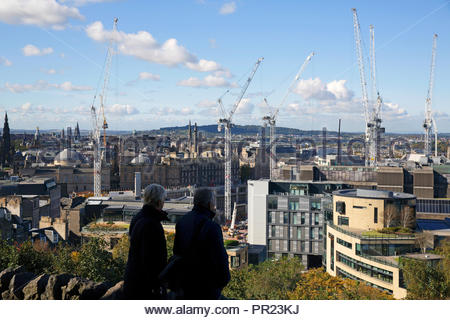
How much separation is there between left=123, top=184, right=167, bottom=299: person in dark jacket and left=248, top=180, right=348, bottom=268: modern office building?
38.8 m

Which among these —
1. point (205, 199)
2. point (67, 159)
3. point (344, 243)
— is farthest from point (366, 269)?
point (67, 159)

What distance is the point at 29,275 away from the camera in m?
7.56

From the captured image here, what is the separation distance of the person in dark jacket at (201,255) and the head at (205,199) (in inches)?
3.3

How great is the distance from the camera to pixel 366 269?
26.6 meters

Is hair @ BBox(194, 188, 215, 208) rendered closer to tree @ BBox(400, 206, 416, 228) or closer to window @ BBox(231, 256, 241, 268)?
tree @ BBox(400, 206, 416, 228)

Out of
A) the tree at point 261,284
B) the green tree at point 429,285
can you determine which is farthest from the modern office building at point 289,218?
the green tree at point 429,285

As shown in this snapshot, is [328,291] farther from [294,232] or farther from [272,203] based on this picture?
[272,203]

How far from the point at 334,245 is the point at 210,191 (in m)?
26.8

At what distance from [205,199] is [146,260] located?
88 centimetres

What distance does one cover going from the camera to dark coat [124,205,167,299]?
497 cm

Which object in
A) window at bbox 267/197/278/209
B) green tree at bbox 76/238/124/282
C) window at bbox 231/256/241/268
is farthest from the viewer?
window at bbox 267/197/278/209

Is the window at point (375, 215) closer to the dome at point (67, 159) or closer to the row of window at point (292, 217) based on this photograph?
the row of window at point (292, 217)

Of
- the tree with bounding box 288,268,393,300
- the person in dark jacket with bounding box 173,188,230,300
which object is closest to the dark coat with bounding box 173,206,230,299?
the person in dark jacket with bounding box 173,188,230,300
